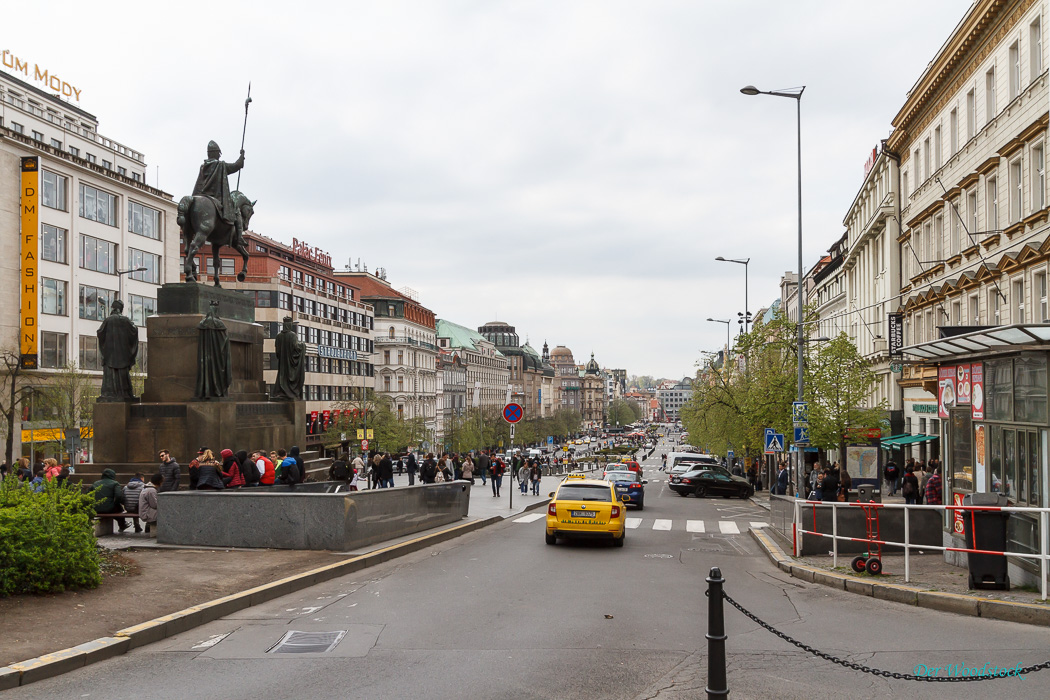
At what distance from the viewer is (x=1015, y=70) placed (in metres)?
28.1

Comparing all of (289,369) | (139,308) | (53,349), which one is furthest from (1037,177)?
(139,308)

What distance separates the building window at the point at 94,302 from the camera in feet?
177

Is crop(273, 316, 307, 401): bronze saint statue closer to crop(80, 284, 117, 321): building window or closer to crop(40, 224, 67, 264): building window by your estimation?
crop(40, 224, 67, 264): building window

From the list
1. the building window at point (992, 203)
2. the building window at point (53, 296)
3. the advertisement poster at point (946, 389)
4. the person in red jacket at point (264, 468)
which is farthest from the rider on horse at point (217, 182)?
the building window at point (53, 296)

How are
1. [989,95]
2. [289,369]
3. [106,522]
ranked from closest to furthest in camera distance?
1. [106,522]
2. [289,369]
3. [989,95]

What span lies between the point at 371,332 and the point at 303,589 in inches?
3391

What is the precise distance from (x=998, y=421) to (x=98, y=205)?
53385 mm

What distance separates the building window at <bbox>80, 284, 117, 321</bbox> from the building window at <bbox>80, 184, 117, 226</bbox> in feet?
13.6

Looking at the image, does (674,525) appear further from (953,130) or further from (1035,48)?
(953,130)

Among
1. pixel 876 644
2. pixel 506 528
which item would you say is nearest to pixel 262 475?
pixel 506 528

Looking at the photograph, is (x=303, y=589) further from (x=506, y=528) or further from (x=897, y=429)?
(x=897, y=429)

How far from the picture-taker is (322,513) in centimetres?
1520

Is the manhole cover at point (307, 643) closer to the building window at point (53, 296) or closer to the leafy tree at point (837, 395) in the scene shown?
the leafy tree at point (837, 395)

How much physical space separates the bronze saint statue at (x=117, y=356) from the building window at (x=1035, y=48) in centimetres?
2423
